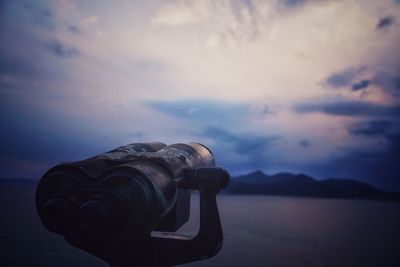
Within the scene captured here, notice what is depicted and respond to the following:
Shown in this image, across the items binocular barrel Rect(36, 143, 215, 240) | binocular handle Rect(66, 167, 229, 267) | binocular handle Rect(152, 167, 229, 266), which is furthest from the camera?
binocular handle Rect(152, 167, 229, 266)

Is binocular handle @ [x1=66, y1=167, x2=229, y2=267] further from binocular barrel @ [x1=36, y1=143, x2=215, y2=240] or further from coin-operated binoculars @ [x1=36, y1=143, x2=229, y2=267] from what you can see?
binocular barrel @ [x1=36, y1=143, x2=215, y2=240]

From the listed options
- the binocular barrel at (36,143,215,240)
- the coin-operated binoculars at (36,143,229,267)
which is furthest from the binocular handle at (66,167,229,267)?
the binocular barrel at (36,143,215,240)

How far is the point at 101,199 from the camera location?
3.14m

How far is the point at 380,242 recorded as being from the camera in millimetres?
35219

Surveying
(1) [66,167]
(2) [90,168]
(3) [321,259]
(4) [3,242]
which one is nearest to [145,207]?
(2) [90,168]

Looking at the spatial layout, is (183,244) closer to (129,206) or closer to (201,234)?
(201,234)

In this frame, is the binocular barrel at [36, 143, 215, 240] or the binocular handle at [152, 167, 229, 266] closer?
the binocular barrel at [36, 143, 215, 240]

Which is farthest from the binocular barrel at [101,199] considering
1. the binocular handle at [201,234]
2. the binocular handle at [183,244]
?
the binocular handle at [201,234]

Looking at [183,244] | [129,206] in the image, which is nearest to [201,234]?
[183,244]

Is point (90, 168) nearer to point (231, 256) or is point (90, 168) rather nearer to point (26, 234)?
point (231, 256)

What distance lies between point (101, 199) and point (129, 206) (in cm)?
29

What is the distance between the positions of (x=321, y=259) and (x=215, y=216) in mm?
23627

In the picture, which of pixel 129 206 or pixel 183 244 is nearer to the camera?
pixel 129 206

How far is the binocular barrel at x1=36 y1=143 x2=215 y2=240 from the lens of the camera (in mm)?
3131
